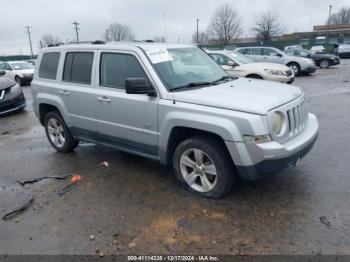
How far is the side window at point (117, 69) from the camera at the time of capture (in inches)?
173

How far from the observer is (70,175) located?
4.98 metres

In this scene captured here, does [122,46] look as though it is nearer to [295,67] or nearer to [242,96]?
[242,96]

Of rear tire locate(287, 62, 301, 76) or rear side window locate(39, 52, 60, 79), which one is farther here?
rear tire locate(287, 62, 301, 76)

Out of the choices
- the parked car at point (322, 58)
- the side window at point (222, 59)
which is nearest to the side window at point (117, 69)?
the side window at point (222, 59)

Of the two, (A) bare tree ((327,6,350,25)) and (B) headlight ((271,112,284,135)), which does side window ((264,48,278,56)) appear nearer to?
(B) headlight ((271,112,284,135))

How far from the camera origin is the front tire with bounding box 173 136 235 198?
3770mm

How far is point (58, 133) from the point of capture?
600 centimetres

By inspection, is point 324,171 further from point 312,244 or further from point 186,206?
point 186,206

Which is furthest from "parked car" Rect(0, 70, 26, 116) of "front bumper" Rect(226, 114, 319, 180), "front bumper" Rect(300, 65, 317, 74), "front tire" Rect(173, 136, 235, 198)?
"front bumper" Rect(300, 65, 317, 74)

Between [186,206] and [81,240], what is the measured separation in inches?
48.4

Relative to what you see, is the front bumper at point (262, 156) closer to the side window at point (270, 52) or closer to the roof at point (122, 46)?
the roof at point (122, 46)

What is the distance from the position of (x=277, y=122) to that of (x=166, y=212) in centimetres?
160

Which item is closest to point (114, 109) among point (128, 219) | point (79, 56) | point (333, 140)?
point (79, 56)

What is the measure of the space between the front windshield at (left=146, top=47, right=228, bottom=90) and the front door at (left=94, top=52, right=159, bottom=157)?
248 millimetres
